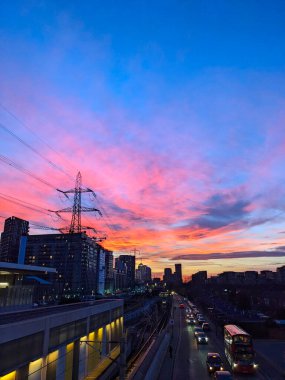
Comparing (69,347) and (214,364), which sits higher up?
(69,347)

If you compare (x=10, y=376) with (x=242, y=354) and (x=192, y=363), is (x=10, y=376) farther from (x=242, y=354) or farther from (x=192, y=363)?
(x=192, y=363)

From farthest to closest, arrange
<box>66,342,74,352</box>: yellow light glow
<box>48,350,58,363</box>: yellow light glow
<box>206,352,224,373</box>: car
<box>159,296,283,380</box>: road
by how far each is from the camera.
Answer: <box>206,352,224,373</box>: car → <box>159,296,283,380</box>: road → <box>66,342,74,352</box>: yellow light glow → <box>48,350,58,363</box>: yellow light glow

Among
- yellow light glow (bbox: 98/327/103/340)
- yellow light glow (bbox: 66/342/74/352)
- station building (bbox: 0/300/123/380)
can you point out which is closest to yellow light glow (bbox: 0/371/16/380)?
station building (bbox: 0/300/123/380)

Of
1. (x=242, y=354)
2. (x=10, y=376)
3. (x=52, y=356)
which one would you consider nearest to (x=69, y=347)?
(x=52, y=356)

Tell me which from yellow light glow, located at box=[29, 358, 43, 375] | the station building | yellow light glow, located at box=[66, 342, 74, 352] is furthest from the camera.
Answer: yellow light glow, located at box=[66, 342, 74, 352]

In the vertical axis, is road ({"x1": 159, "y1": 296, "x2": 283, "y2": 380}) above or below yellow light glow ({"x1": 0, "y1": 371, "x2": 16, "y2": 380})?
below

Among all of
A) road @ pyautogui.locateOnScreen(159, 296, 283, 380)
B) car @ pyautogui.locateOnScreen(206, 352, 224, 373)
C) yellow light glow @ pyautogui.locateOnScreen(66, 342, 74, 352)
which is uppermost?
yellow light glow @ pyautogui.locateOnScreen(66, 342, 74, 352)

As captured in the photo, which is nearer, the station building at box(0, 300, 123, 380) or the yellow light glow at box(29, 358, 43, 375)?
the station building at box(0, 300, 123, 380)

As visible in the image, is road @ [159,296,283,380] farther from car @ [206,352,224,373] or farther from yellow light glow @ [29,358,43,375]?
yellow light glow @ [29,358,43,375]

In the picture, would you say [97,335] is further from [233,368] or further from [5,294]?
[233,368]

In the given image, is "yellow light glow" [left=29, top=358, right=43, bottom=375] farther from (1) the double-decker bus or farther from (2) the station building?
(1) the double-decker bus

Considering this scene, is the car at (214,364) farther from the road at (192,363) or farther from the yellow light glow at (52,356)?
the yellow light glow at (52,356)

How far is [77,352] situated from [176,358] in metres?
17.5

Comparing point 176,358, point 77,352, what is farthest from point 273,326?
point 77,352
